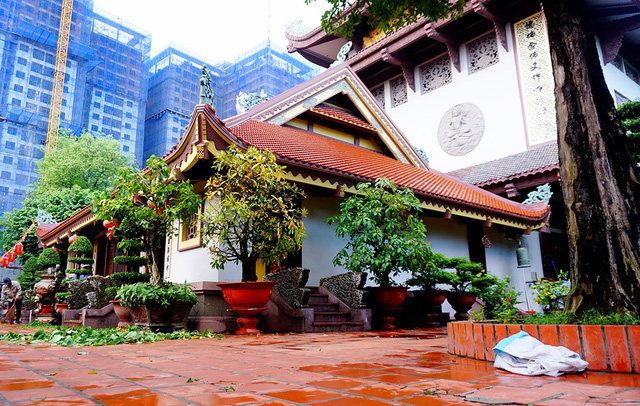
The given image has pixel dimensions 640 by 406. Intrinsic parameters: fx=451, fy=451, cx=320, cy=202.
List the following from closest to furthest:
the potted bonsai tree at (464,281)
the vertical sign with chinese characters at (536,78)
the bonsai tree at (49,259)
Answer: the potted bonsai tree at (464,281) < the bonsai tree at (49,259) < the vertical sign with chinese characters at (536,78)

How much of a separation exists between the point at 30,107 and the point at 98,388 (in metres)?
54.3

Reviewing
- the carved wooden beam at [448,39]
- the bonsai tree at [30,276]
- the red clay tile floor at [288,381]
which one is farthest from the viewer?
the carved wooden beam at [448,39]

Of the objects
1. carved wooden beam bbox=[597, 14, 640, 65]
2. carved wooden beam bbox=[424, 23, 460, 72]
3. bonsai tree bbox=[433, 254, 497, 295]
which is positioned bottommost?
bonsai tree bbox=[433, 254, 497, 295]

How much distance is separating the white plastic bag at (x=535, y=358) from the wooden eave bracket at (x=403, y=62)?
16242 mm

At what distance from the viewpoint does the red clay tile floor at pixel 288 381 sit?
195cm

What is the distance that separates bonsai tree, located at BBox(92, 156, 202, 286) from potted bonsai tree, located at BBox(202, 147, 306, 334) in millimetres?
371

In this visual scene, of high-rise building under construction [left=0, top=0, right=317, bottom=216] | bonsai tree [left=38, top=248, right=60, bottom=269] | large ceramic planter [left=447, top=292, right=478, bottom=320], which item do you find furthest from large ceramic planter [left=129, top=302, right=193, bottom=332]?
high-rise building under construction [left=0, top=0, right=317, bottom=216]

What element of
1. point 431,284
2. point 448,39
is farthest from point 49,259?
point 448,39

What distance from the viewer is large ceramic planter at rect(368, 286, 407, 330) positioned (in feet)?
24.0

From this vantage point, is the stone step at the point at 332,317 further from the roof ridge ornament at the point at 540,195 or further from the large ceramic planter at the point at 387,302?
the roof ridge ornament at the point at 540,195

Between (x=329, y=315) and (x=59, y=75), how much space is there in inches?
2119

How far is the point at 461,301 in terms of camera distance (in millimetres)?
8586

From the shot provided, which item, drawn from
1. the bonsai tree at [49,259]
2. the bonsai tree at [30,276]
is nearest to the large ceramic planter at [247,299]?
the bonsai tree at [49,259]

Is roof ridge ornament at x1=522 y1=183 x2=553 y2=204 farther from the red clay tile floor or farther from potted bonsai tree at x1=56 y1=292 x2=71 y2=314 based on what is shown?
potted bonsai tree at x1=56 y1=292 x2=71 y2=314
